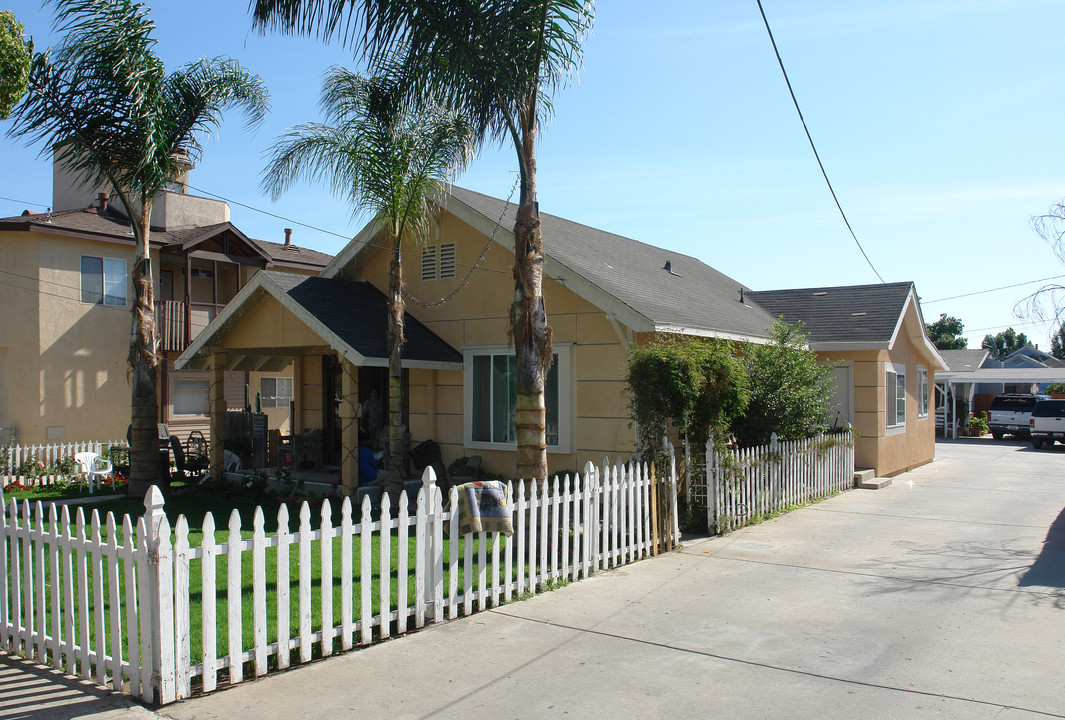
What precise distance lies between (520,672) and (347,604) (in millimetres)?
1341

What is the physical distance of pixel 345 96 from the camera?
1202cm

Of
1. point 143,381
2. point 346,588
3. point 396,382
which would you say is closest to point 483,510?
point 346,588

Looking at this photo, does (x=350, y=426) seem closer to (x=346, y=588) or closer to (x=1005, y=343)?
(x=346, y=588)

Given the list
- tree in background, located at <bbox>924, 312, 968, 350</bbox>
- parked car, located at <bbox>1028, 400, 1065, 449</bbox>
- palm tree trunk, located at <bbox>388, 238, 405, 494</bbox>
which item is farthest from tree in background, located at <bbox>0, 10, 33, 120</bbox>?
tree in background, located at <bbox>924, 312, 968, 350</bbox>

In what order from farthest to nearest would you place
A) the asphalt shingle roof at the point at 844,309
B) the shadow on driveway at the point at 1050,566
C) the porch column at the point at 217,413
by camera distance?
the asphalt shingle roof at the point at 844,309 < the porch column at the point at 217,413 < the shadow on driveway at the point at 1050,566

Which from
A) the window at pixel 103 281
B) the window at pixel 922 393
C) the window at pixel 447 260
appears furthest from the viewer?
the window at pixel 103 281

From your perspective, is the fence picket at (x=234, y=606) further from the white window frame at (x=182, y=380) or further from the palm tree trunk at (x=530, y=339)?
the white window frame at (x=182, y=380)

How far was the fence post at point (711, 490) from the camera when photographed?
1013 cm

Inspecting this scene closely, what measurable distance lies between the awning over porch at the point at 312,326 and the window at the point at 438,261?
92 centimetres

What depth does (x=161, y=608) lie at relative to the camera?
15.5ft

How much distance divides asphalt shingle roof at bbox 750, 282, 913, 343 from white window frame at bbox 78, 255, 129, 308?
17.3m

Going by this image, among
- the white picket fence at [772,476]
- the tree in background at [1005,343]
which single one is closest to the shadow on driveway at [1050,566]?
the white picket fence at [772,476]

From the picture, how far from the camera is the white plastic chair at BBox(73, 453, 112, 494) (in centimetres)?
1548

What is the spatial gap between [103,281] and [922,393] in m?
22.3
